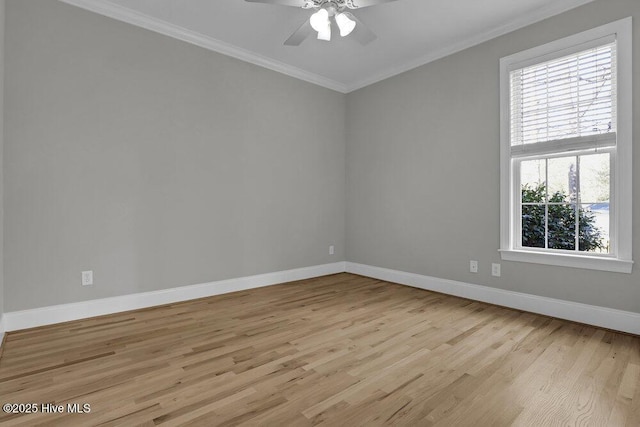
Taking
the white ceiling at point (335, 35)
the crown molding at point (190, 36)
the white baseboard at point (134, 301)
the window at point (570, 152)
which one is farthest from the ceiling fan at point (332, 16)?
the white baseboard at point (134, 301)

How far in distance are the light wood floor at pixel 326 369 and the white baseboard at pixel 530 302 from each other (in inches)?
4.5

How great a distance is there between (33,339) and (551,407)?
10.9ft

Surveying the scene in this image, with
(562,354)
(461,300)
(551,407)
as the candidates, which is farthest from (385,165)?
(551,407)

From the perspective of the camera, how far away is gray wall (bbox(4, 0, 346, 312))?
8.46 feet

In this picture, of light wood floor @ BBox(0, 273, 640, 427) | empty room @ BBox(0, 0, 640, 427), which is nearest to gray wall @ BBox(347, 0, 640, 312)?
empty room @ BBox(0, 0, 640, 427)

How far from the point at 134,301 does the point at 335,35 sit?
131 inches

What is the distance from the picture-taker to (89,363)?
2.02m

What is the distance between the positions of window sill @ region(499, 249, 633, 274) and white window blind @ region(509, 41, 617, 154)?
A: 93cm

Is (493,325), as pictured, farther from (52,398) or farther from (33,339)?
(33,339)

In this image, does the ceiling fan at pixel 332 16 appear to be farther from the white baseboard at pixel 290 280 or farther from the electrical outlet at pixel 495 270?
the white baseboard at pixel 290 280

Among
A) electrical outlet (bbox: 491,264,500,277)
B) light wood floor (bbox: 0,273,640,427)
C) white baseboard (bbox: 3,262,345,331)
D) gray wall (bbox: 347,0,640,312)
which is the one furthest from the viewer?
electrical outlet (bbox: 491,264,500,277)

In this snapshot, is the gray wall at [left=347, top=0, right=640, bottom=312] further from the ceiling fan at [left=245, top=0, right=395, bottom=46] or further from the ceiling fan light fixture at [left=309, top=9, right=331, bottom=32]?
the ceiling fan light fixture at [left=309, top=9, right=331, bottom=32]

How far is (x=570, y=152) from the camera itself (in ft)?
9.17

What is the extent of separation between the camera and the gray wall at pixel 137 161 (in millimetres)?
2580
